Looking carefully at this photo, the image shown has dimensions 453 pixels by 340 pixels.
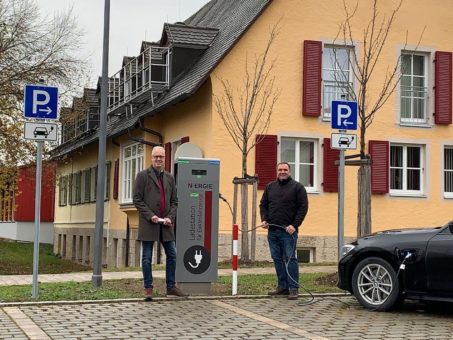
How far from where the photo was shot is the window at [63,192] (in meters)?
37.6

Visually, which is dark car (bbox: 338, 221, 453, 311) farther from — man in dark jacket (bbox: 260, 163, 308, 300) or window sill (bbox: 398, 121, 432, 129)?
window sill (bbox: 398, 121, 432, 129)

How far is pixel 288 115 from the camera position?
2123cm

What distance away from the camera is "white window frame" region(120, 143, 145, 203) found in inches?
1032

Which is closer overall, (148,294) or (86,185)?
→ (148,294)

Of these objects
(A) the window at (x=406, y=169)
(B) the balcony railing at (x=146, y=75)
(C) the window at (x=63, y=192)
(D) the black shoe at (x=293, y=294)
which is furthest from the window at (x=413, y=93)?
(C) the window at (x=63, y=192)

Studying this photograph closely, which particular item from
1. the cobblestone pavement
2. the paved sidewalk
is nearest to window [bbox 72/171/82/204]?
the paved sidewalk

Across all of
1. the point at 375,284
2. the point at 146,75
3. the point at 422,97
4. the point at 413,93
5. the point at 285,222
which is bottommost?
the point at 375,284

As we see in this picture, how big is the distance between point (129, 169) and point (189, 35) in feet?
21.2

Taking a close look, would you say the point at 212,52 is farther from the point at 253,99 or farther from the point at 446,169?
the point at 446,169

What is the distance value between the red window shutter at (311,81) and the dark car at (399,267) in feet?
36.4

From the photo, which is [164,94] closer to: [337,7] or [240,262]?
[337,7]

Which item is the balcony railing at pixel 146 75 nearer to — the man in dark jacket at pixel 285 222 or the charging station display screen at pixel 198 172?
the charging station display screen at pixel 198 172

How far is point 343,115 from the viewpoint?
11.9m

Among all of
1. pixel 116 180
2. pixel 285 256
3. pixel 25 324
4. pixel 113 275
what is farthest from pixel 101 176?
pixel 116 180
